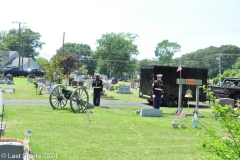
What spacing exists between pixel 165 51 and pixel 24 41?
42.9 metres

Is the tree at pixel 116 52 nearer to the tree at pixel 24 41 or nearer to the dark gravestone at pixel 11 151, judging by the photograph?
the tree at pixel 24 41

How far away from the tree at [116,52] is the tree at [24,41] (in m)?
20.9

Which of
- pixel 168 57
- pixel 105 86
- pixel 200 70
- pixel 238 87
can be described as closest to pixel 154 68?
pixel 200 70

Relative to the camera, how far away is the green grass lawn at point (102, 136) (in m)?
7.75

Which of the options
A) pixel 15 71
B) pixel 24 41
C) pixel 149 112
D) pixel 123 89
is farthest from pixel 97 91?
pixel 24 41

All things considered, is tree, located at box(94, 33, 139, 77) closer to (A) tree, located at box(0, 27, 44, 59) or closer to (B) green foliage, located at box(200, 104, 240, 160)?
(A) tree, located at box(0, 27, 44, 59)

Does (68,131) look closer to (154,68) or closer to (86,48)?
(154,68)

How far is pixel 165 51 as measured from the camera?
111188 millimetres

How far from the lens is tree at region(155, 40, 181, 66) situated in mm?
109938

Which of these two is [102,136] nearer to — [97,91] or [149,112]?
[149,112]

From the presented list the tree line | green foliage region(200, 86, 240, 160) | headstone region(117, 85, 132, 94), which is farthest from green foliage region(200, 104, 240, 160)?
the tree line

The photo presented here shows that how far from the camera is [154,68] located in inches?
776

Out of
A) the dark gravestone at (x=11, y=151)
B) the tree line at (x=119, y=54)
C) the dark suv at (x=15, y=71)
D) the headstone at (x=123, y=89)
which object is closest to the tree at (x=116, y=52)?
the tree line at (x=119, y=54)

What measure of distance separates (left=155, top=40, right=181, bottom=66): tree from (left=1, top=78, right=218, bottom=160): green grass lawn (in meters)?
97.2
